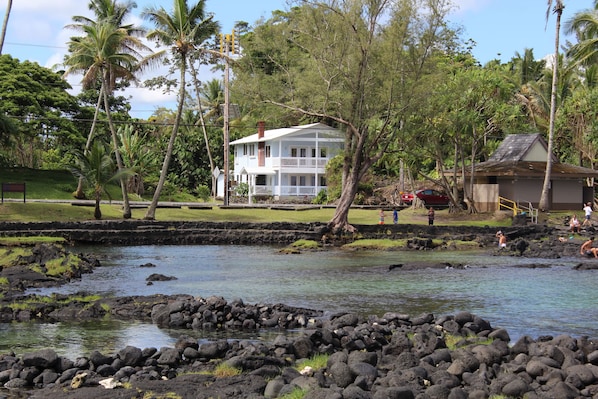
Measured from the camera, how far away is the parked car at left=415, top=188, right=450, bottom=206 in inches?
2331

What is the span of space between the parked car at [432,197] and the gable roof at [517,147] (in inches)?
175

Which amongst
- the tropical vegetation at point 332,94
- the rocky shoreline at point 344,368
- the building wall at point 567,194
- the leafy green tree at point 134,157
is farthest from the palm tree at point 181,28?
the rocky shoreline at point 344,368

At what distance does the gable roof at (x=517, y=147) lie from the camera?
185 ft

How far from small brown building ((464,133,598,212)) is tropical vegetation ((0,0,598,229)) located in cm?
161

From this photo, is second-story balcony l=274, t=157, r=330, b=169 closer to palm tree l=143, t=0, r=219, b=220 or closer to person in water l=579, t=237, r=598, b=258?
palm tree l=143, t=0, r=219, b=220

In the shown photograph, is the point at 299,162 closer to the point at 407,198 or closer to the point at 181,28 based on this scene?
the point at 407,198

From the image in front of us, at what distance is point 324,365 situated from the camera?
44.4 feet

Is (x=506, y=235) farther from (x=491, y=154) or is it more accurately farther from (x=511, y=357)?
(x=511, y=357)

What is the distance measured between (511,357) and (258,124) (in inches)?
2355

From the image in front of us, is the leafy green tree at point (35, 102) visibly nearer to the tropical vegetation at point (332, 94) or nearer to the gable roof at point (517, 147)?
the tropical vegetation at point (332, 94)

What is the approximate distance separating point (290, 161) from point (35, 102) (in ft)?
70.1

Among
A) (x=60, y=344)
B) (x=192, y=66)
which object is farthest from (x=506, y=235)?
(x=192, y=66)

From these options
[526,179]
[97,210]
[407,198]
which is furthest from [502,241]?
[97,210]

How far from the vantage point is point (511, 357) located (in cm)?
1398
